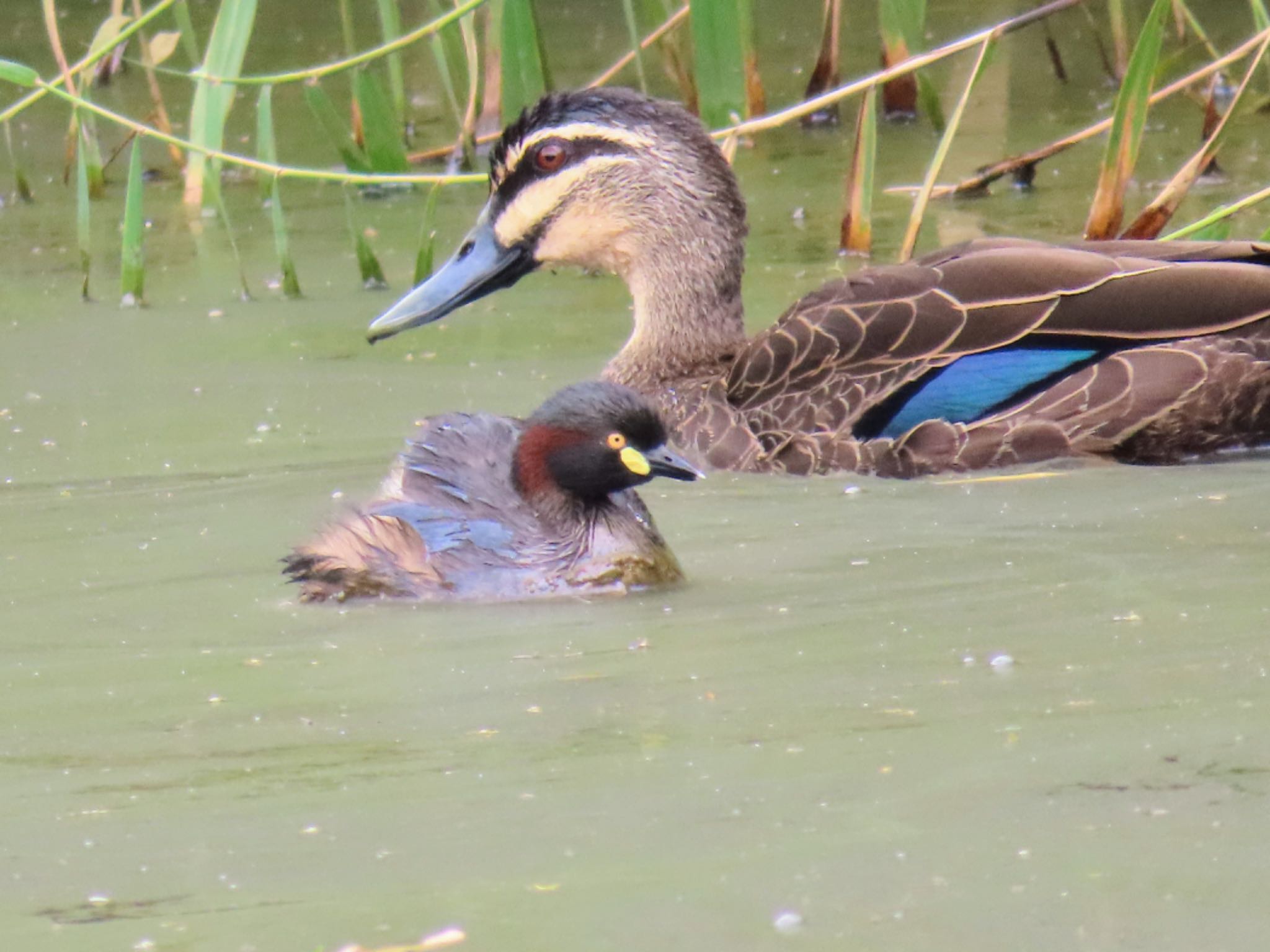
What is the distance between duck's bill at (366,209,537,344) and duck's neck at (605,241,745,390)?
39cm

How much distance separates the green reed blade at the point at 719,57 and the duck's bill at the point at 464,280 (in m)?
0.87

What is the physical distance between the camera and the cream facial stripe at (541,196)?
6.52 meters

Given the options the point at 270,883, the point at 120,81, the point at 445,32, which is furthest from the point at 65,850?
the point at 120,81

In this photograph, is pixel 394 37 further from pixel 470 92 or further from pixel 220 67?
pixel 470 92

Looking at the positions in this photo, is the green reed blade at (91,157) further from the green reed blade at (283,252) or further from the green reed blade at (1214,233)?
the green reed blade at (1214,233)

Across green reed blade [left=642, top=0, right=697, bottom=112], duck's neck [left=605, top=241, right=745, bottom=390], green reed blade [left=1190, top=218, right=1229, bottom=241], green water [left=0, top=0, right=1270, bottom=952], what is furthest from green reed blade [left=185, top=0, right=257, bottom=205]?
green reed blade [left=1190, top=218, right=1229, bottom=241]

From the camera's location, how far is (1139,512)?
4941mm

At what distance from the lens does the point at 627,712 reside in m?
3.63

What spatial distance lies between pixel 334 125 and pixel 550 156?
137 cm

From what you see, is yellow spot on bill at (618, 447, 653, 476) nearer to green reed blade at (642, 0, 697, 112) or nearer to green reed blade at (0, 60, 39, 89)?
green reed blade at (0, 60, 39, 89)

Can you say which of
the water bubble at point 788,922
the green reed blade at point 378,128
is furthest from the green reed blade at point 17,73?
the water bubble at point 788,922

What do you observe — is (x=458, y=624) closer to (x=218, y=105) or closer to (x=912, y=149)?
(x=218, y=105)

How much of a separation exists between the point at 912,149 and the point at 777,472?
14.3 ft

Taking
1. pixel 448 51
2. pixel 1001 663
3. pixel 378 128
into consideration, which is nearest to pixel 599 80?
pixel 448 51
